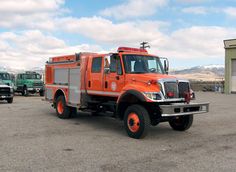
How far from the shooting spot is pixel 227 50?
36406 millimetres

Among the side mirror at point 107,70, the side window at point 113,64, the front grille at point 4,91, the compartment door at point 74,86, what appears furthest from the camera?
the front grille at point 4,91

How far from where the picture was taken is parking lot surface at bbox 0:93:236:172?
611 cm

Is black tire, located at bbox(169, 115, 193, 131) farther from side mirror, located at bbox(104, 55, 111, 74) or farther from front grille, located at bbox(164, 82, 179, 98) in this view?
side mirror, located at bbox(104, 55, 111, 74)

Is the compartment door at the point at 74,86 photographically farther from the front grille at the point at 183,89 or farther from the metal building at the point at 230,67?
the metal building at the point at 230,67

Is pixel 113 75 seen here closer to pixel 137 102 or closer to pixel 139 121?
pixel 137 102

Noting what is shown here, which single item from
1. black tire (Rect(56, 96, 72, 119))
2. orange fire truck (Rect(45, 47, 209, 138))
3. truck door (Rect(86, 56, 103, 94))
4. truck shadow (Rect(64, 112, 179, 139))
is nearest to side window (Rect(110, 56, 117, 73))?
orange fire truck (Rect(45, 47, 209, 138))

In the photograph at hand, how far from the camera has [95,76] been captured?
1066cm

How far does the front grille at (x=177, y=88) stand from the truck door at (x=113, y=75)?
1.49m

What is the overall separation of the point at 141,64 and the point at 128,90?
126 centimetres

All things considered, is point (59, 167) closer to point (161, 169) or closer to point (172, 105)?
point (161, 169)

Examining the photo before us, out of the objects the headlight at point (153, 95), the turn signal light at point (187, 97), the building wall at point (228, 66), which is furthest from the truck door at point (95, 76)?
the building wall at point (228, 66)

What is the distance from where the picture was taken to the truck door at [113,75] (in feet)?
31.4

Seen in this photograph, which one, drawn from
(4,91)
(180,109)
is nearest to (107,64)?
(180,109)

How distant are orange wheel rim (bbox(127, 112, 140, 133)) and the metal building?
2976cm
